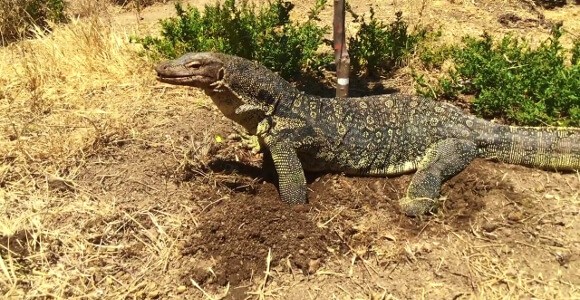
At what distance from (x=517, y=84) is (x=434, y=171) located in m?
1.96

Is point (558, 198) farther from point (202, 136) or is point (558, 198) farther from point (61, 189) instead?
point (61, 189)

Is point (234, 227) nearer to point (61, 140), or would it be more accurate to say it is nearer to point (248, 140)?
point (248, 140)

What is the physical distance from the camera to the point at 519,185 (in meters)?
5.18

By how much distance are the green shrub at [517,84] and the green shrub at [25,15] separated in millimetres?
6708

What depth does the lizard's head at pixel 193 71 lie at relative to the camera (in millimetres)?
4727

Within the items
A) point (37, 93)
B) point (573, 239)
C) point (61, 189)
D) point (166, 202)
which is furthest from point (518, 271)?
point (37, 93)

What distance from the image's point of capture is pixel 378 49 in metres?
7.54

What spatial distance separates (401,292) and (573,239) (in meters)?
1.63

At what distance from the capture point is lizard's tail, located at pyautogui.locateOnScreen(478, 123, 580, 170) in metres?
5.32

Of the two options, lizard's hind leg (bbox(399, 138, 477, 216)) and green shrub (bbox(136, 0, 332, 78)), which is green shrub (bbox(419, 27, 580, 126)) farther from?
green shrub (bbox(136, 0, 332, 78))

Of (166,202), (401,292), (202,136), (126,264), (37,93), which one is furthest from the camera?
(37,93)

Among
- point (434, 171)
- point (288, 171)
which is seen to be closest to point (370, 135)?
point (434, 171)

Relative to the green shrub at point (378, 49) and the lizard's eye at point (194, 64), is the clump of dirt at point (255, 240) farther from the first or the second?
the green shrub at point (378, 49)

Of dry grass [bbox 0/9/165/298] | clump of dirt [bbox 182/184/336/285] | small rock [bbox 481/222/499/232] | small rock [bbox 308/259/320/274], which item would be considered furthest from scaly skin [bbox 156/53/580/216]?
dry grass [bbox 0/9/165/298]
